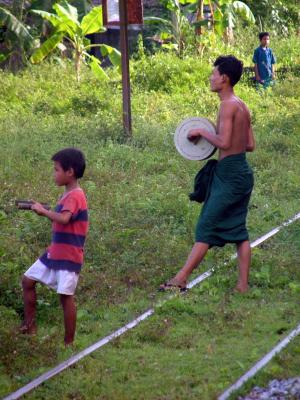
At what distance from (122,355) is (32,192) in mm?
4654

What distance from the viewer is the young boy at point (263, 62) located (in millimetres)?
20734

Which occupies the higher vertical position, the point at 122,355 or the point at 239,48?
the point at 239,48

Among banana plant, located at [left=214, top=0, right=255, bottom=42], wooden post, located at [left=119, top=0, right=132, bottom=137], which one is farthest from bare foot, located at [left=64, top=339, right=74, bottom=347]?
banana plant, located at [left=214, top=0, right=255, bottom=42]

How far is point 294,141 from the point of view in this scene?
15.0 m

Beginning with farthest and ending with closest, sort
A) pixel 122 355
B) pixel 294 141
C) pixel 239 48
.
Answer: pixel 239 48 < pixel 294 141 < pixel 122 355

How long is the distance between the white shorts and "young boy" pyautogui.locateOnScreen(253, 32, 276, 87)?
14.9 metres

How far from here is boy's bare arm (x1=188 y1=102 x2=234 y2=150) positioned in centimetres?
774

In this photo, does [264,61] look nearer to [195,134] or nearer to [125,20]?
[125,20]

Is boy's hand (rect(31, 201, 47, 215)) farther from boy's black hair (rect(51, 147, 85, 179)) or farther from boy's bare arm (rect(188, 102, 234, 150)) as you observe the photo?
boy's bare arm (rect(188, 102, 234, 150))

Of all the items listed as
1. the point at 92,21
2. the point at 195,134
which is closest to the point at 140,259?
the point at 195,134

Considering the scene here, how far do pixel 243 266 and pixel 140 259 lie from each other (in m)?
1.35

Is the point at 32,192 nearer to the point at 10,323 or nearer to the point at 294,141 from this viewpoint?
the point at 10,323

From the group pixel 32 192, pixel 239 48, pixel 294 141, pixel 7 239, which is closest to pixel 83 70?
pixel 239 48

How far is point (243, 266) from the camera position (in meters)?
7.95
